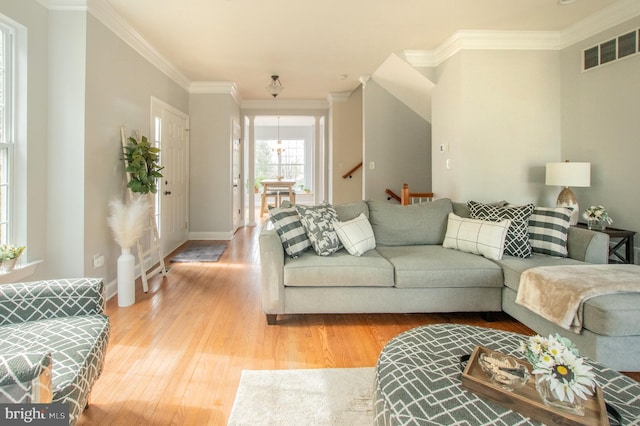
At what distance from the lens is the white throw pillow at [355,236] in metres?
2.96

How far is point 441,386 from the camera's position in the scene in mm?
1264

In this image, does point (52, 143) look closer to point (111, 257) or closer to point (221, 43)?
point (111, 257)

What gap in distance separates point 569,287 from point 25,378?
245cm

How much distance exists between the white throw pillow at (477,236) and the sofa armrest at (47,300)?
2602 millimetres

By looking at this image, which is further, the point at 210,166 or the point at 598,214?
the point at 210,166

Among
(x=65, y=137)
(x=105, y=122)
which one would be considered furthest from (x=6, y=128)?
(x=105, y=122)

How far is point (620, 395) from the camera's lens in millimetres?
1220

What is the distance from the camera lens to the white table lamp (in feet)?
11.5

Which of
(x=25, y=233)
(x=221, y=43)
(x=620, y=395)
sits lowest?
(x=620, y=395)

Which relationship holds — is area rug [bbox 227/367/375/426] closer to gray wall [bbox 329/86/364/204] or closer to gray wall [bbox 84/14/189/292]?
gray wall [bbox 84/14/189/292]

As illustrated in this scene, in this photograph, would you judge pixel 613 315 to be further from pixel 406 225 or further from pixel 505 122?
pixel 505 122

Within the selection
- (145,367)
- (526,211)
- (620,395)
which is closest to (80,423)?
(145,367)

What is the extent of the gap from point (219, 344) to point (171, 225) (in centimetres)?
325

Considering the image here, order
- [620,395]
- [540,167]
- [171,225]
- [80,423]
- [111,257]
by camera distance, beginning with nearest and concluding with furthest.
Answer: [620,395], [80,423], [111,257], [540,167], [171,225]
